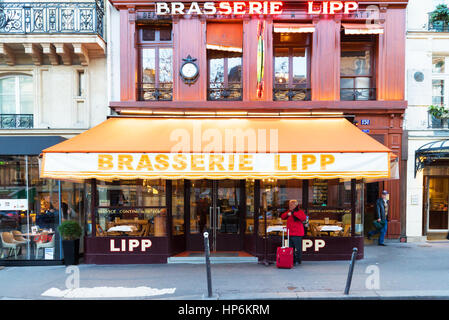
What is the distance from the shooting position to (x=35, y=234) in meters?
8.70

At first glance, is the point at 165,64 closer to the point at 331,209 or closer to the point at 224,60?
the point at 224,60

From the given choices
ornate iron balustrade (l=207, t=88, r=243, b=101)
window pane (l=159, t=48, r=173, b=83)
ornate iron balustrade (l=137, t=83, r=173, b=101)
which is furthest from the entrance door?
window pane (l=159, t=48, r=173, b=83)

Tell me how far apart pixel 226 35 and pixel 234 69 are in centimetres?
114

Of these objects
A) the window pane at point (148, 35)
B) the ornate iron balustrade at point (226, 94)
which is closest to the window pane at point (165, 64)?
the window pane at point (148, 35)

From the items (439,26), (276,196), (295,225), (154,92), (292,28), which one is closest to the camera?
(295,225)

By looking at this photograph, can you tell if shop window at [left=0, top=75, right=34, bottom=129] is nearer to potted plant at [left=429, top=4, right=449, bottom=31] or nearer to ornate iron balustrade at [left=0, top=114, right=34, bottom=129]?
ornate iron balustrade at [left=0, top=114, right=34, bottom=129]

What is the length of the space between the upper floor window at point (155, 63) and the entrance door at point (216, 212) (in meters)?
3.31

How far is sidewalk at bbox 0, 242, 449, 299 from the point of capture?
5812mm

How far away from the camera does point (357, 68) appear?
10.0m

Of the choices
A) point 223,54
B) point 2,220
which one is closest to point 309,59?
point 223,54

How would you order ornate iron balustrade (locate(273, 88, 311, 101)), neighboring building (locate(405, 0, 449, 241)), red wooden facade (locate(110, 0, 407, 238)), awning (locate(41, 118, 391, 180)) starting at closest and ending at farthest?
awning (locate(41, 118, 391, 180)), red wooden facade (locate(110, 0, 407, 238)), ornate iron balustrade (locate(273, 88, 311, 101)), neighboring building (locate(405, 0, 449, 241))

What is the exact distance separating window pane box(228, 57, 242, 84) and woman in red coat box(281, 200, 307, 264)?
4528 mm

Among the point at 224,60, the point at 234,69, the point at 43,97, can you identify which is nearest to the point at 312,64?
the point at 234,69
